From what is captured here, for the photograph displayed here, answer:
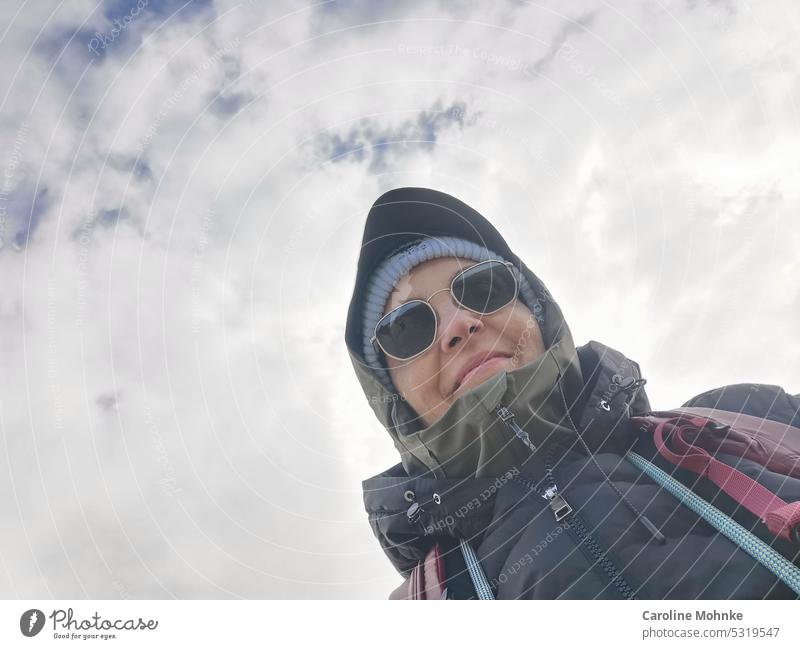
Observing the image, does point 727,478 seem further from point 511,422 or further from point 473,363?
point 473,363

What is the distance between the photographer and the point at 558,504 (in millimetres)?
1240

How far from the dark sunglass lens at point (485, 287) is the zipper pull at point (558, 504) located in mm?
707

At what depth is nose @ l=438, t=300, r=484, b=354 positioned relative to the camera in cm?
168

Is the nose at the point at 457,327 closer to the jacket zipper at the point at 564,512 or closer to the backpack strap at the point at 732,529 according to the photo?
the jacket zipper at the point at 564,512

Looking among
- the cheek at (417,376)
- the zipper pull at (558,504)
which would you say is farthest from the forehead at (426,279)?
the zipper pull at (558,504)

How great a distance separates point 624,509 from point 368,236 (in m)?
1.46

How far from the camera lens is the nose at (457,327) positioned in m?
1.68


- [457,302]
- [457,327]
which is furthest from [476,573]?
[457,302]

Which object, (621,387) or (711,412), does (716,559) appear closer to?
(621,387)

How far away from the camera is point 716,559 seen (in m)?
1.04

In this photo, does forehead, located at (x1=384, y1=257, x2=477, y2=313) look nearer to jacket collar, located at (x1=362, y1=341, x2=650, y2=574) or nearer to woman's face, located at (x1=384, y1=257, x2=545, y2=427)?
woman's face, located at (x1=384, y1=257, x2=545, y2=427)

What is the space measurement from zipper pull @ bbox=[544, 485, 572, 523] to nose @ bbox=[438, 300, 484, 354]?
0.61 metres

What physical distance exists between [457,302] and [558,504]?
2.68ft
